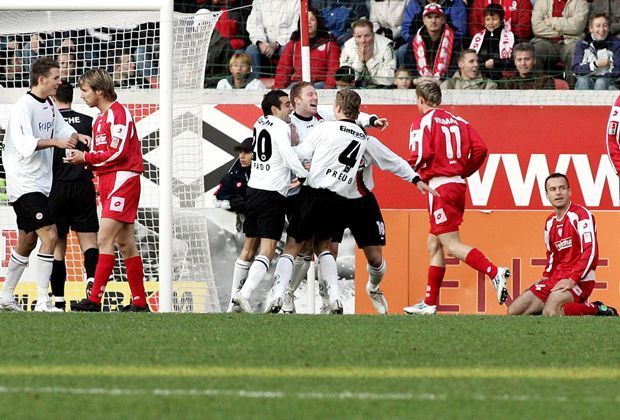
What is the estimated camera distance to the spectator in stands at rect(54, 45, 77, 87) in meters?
13.0

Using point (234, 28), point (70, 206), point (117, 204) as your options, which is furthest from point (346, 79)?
point (117, 204)

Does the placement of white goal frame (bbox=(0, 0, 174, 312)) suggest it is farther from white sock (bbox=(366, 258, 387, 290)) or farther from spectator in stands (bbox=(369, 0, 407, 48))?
spectator in stands (bbox=(369, 0, 407, 48))

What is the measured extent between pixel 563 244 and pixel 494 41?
4.26 metres

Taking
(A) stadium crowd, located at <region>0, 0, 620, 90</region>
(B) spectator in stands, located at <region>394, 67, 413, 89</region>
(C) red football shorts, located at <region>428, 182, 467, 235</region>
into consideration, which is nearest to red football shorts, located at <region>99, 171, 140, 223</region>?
(C) red football shorts, located at <region>428, 182, 467, 235</region>

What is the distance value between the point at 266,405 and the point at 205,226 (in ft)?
23.7

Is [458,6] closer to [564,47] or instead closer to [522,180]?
[564,47]

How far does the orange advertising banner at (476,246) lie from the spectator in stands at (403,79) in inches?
75.6

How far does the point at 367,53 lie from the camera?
14594 millimetres

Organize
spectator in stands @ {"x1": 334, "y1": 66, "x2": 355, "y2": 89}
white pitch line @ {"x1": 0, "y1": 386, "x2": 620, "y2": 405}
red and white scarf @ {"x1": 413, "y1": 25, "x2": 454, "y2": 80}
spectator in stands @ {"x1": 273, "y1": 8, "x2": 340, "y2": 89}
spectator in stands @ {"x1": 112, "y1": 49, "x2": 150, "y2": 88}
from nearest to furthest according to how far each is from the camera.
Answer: white pitch line @ {"x1": 0, "y1": 386, "x2": 620, "y2": 405}, spectator in stands @ {"x1": 112, "y1": 49, "x2": 150, "y2": 88}, spectator in stands @ {"x1": 334, "y1": 66, "x2": 355, "y2": 89}, red and white scarf @ {"x1": 413, "y1": 25, "x2": 454, "y2": 80}, spectator in stands @ {"x1": 273, "y1": 8, "x2": 340, "y2": 89}

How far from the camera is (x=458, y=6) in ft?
48.9

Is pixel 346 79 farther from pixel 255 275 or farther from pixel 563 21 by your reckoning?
pixel 255 275

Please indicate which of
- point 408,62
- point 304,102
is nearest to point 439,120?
point 304,102

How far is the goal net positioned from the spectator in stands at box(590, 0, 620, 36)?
4.93 meters

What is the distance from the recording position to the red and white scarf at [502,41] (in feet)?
47.6
